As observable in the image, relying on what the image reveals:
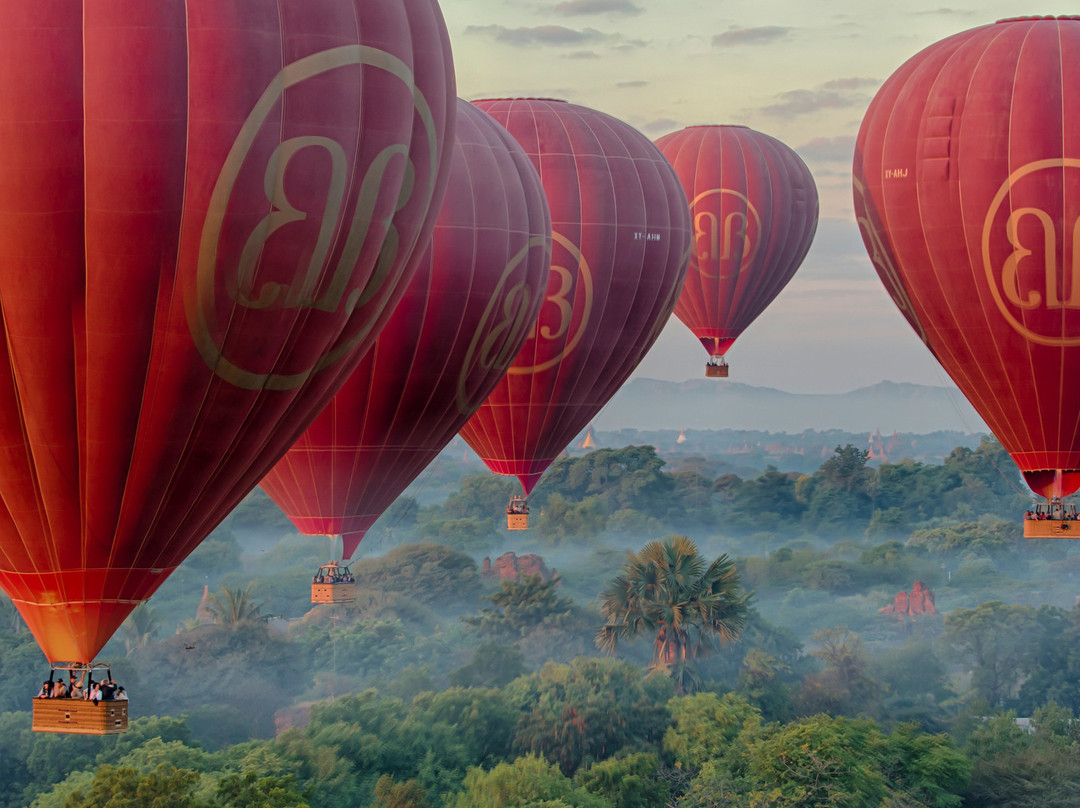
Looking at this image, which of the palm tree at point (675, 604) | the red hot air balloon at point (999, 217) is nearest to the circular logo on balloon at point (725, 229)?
the red hot air balloon at point (999, 217)

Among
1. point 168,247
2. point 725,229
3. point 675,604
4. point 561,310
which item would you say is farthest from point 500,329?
point 675,604

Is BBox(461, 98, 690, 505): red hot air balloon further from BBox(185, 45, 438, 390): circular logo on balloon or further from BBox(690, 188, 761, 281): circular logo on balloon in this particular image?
BBox(690, 188, 761, 281): circular logo on balloon

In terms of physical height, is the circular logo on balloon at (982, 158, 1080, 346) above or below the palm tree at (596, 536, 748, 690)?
above

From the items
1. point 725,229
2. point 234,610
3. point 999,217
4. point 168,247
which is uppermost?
point 725,229

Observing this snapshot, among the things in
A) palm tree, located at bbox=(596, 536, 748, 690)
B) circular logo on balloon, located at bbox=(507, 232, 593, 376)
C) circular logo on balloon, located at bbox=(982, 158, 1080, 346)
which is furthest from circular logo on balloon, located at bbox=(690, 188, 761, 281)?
palm tree, located at bbox=(596, 536, 748, 690)

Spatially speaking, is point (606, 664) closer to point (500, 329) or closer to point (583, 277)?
point (583, 277)
